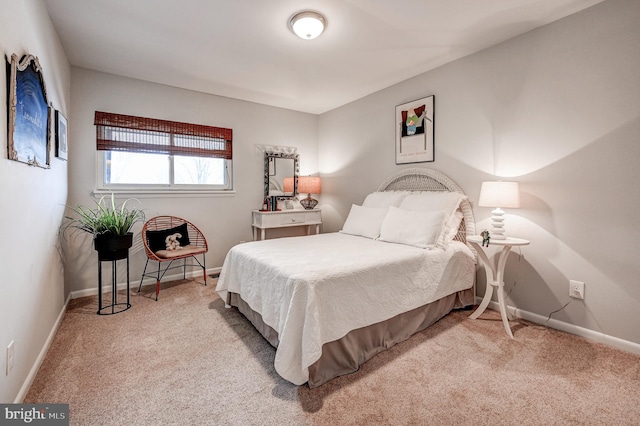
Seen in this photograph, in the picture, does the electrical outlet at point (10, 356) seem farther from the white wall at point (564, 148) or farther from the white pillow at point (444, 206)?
the white wall at point (564, 148)

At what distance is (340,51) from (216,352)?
2.85 meters

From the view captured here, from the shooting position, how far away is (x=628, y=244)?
2.05m

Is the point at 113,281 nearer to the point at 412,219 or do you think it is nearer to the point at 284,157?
the point at 284,157

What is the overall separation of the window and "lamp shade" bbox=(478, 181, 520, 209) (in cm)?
326

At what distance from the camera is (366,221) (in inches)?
127

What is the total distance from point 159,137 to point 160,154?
209 millimetres

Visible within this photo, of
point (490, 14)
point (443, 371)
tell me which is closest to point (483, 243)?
point (443, 371)

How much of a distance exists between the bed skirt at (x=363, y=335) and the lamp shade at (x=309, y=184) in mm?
2229

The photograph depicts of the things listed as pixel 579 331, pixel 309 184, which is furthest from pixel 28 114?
pixel 579 331

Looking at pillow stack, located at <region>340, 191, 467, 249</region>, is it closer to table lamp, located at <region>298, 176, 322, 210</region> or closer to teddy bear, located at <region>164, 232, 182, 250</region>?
table lamp, located at <region>298, 176, 322, 210</region>

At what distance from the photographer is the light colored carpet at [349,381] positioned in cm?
147

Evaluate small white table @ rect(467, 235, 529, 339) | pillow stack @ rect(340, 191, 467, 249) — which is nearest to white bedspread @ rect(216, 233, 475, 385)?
pillow stack @ rect(340, 191, 467, 249)

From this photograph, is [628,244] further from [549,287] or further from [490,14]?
[490,14]

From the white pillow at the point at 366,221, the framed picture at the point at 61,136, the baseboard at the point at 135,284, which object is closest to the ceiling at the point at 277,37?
the framed picture at the point at 61,136
